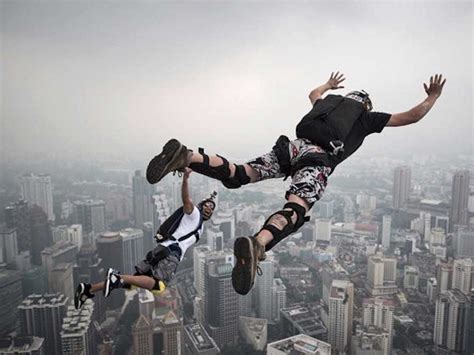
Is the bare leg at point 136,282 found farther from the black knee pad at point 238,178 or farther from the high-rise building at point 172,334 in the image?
the high-rise building at point 172,334

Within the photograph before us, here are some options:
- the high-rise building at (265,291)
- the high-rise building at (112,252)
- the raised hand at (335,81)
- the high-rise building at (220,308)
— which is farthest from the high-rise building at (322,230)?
the raised hand at (335,81)

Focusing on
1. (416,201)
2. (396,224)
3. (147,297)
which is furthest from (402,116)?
(416,201)

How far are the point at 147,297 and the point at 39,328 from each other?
7.35 feet

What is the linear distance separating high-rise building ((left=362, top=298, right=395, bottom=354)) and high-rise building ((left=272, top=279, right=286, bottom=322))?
1.72 m

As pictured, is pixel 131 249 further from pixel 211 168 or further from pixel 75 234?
pixel 211 168

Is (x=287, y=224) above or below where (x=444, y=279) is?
above

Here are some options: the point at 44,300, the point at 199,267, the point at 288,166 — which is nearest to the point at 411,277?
the point at 199,267

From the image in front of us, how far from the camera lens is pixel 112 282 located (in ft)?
5.14

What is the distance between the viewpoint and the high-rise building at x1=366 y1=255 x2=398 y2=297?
10344mm

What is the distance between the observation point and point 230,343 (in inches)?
344

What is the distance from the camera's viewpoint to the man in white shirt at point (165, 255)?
1.59m

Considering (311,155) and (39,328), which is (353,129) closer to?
(311,155)

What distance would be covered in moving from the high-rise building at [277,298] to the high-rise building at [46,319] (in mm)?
4323

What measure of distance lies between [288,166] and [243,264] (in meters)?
0.61
